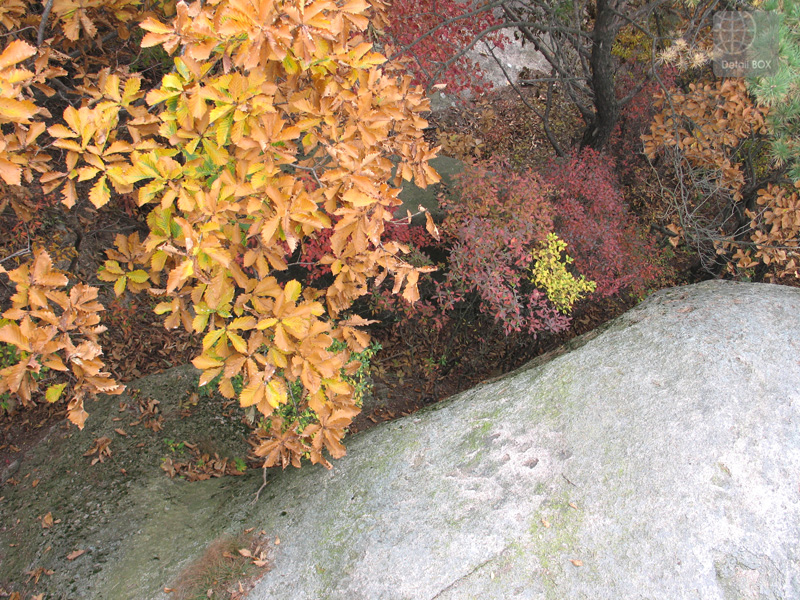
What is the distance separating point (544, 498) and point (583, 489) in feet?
0.57

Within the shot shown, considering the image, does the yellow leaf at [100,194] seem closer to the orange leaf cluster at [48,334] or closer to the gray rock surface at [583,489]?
the orange leaf cluster at [48,334]

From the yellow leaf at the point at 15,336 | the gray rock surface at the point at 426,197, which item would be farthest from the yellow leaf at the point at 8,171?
the gray rock surface at the point at 426,197

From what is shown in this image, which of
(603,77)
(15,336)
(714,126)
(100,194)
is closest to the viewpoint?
(15,336)

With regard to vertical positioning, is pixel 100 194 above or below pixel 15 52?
below

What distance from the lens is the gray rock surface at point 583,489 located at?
84.2 inches

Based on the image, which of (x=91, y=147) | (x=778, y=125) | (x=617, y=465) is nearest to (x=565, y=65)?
(x=778, y=125)

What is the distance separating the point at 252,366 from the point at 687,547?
6.01 ft

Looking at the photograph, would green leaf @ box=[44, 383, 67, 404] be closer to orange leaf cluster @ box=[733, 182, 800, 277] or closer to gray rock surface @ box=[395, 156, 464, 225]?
gray rock surface @ box=[395, 156, 464, 225]

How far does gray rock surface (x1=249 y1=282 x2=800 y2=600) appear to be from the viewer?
2139 mm

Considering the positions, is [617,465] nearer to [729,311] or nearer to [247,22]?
[729,311]

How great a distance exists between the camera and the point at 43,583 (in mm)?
2592

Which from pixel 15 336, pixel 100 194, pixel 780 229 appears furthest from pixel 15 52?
pixel 780 229

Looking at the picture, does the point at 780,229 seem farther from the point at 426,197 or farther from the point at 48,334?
the point at 48,334

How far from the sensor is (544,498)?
2.35m
